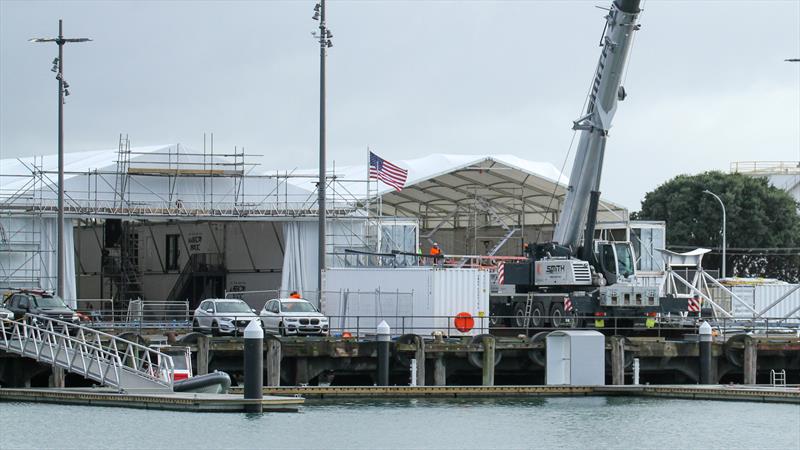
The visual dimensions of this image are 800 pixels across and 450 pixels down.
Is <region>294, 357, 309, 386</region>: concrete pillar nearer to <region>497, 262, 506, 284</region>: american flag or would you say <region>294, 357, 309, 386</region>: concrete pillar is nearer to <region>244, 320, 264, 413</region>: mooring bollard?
<region>244, 320, 264, 413</region>: mooring bollard

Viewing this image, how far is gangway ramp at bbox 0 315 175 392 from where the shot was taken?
4381 cm

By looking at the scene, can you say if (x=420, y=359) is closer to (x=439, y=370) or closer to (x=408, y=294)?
(x=439, y=370)

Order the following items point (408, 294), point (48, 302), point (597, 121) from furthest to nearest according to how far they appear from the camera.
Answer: point (408, 294)
point (597, 121)
point (48, 302)

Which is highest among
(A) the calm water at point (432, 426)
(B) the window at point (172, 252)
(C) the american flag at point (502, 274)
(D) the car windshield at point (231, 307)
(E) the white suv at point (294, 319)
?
(B) the window at point (172, 252)

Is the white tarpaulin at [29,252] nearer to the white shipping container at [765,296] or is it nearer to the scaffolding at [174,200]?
the scaffolding at [174,200]

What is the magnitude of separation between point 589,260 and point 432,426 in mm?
19175

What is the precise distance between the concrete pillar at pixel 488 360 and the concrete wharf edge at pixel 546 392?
7.61 feet

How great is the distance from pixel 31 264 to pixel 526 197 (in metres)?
25.6

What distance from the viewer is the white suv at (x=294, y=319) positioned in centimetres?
5519

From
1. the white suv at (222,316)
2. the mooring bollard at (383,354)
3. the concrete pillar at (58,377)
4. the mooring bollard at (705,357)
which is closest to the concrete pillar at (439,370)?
the mooring bollard at (383,354)

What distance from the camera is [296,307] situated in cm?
5669

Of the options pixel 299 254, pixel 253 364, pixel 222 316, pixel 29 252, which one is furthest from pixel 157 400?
pixel 299 254

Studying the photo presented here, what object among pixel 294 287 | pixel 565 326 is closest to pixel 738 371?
pixel 565 326

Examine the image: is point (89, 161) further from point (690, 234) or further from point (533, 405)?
point (690, 234)
